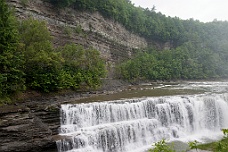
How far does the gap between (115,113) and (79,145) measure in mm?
4185

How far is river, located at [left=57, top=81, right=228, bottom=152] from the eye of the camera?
14430 mm

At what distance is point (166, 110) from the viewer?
740 inches

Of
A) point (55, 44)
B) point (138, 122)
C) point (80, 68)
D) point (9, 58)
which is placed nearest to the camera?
point (9, 58)

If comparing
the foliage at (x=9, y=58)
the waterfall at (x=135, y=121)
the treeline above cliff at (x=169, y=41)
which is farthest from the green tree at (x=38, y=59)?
the treeline above cliff at (x=169, y=41)

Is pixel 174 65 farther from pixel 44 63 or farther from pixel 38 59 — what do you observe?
pixel 38 59

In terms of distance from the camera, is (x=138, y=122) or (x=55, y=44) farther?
(x=55, y=44)

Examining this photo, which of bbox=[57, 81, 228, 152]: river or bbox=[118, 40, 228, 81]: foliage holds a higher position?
bbox=[118, 40, 228, 81]: foliage

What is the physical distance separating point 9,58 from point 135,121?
34.6ft

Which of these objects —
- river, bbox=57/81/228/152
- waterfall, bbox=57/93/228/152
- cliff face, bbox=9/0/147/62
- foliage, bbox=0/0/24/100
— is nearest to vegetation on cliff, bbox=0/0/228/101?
foliage, bbox=0/0/24/100

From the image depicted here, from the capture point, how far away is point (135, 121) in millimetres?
16734

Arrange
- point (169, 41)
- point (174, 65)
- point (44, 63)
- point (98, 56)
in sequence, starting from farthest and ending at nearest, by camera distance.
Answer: point (169, 41), point (174, 65), point (98, 56), point (44, 63)

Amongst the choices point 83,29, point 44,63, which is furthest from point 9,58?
point 83,29

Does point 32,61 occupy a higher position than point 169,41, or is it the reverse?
point 169,41

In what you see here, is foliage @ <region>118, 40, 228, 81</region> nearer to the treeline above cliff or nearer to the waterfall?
the treeline above cliff
